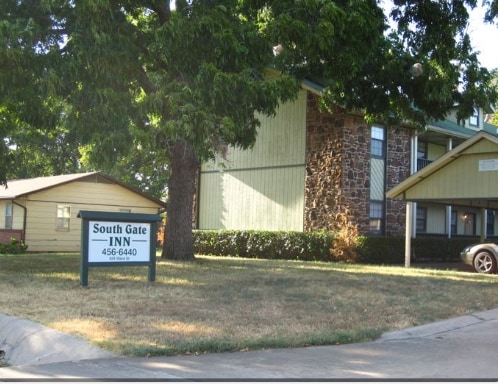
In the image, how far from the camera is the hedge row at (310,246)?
21.7 metres

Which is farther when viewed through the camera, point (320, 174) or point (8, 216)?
point (8, 216)

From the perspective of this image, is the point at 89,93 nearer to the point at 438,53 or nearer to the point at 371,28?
the point at 371,28

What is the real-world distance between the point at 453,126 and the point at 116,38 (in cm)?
1982

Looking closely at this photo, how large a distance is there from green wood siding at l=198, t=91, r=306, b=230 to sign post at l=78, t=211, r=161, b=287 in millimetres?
12278

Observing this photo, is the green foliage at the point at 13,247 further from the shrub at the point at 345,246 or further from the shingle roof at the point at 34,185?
the shrub at the point at 345,246

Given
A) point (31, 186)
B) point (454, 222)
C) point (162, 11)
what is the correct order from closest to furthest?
point (162, 11), point (454, 222), point (31, 186)

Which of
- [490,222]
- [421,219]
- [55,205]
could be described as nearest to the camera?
[421,219]

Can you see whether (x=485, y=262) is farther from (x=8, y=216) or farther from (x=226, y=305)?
(x=8, y=216)

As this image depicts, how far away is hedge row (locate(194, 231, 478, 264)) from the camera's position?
2167 centimetres

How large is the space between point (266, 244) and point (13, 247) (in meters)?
11.2

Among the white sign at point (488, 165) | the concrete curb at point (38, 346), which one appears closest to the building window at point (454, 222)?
the white sign at point (488, 165)

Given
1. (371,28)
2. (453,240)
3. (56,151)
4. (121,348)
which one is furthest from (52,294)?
(56,151)

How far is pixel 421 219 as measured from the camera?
26656 mm

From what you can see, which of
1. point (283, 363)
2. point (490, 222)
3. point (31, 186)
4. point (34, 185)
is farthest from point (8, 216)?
point (283, 363)
